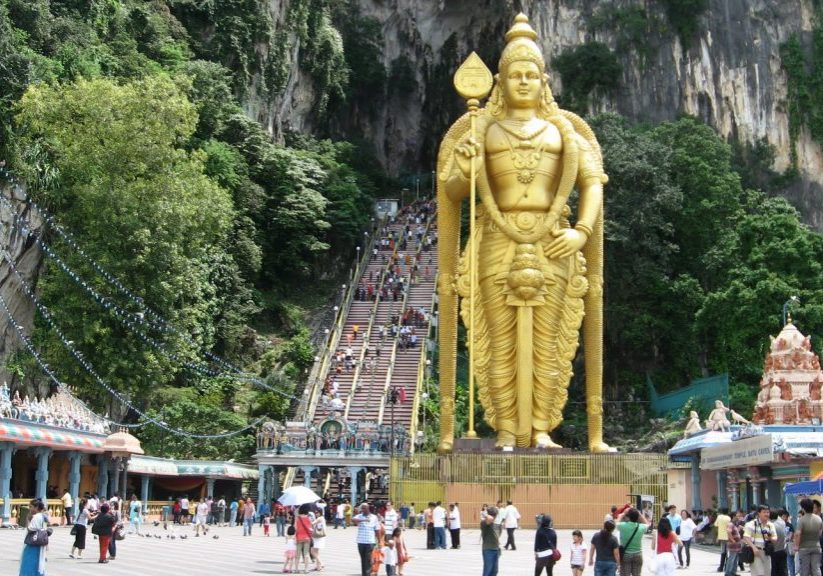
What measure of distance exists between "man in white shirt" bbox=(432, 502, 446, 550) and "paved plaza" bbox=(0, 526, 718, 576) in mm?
295

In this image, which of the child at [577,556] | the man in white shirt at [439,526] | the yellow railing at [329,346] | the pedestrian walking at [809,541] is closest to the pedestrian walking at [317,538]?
the man in white shirt at [439,526]

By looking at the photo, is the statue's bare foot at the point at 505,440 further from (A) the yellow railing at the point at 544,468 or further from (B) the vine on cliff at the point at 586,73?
(B) the vine on cliff at the point at 586,73

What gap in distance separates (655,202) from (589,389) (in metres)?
14.7

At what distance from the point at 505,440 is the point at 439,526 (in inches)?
209

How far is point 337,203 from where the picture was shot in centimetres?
4541

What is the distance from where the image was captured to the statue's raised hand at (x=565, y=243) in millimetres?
22711

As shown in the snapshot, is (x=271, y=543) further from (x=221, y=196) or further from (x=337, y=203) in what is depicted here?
(x=337, y=203)

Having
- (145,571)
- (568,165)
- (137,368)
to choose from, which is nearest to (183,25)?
(137,368)

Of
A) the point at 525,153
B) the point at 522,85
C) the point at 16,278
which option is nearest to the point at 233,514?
the point at 16,278

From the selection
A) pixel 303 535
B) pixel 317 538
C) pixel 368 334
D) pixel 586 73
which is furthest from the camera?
pixel 586 73

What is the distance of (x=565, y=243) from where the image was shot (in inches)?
894

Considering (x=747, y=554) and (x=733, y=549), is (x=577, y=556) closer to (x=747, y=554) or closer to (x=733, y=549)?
(x=747, y=554)

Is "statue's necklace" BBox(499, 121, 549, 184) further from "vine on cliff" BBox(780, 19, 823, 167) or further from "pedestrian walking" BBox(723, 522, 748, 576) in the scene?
"vine on cliff" BBox(780, 19, 823, 167)

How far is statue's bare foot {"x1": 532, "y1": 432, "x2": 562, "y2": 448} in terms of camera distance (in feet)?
74.1
